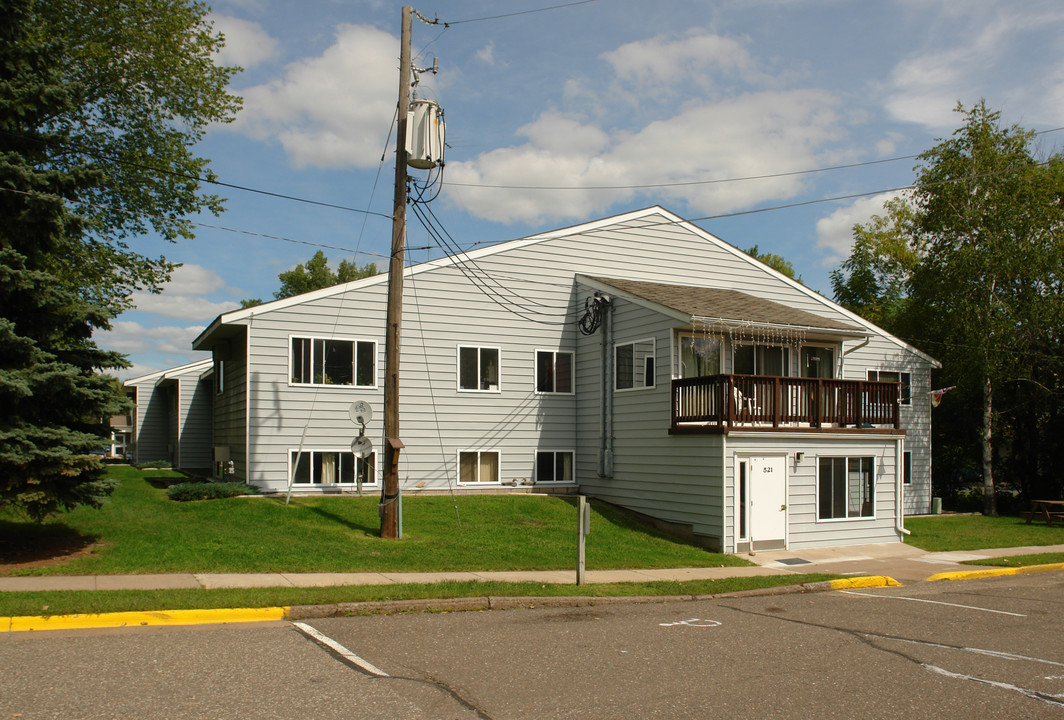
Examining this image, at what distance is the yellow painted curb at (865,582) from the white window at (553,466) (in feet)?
30.9

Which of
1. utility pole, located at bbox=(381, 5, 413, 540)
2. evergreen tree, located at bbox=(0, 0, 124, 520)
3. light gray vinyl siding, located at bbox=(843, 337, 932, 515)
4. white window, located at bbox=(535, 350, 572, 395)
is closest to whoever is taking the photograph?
evergreen tree, located at bbox=(0, 0, 124, 520)

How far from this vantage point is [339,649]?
779 cm

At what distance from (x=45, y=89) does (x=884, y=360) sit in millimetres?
23595

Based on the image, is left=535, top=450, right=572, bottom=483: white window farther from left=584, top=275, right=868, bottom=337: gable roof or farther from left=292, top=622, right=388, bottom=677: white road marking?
left=292, top=622, right=388, bottom=677: white road marking

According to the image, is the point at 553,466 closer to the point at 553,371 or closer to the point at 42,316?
the point at 553,371

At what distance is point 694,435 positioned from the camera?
699 inches

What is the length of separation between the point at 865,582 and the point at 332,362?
41.6ft

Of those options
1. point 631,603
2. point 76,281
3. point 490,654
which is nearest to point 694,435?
point 631,603

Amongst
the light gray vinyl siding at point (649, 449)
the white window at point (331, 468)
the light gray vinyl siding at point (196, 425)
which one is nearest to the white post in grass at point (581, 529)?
the light gray vinyl siding at point (649, 449)

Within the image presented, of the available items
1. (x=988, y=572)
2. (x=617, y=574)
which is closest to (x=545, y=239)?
(x=617, y=574)

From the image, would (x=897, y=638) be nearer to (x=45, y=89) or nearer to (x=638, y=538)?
(x=638, y=538)

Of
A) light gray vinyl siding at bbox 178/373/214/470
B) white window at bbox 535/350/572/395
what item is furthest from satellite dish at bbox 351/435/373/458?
light gray vinyl siding at bbox 178/373/214/470

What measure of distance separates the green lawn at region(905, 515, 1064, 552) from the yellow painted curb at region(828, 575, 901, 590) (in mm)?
4914

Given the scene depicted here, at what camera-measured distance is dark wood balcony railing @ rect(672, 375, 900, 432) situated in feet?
56.8
